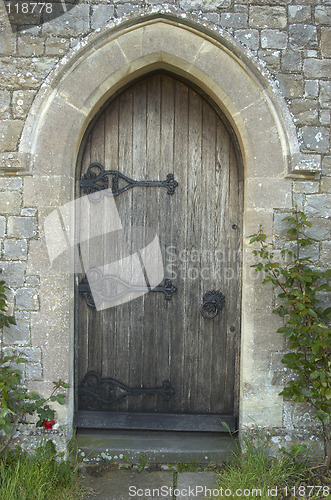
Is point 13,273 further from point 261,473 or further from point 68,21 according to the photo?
point 261,473

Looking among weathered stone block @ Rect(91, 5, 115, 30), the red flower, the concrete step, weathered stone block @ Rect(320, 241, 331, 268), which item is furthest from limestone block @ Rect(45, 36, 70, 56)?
the concrete step

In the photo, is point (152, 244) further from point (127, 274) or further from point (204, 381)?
point (204, 381)

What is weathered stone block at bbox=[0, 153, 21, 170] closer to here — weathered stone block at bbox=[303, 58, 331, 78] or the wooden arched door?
the wooden arched door

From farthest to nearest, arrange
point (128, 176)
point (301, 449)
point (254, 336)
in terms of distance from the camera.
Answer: point (128, 176)
point (254, 336)
point (301, 449)

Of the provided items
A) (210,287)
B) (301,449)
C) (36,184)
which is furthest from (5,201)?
(301,449)

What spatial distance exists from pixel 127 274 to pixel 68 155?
0.98 metres

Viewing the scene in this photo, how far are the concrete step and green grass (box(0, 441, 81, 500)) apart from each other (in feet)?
0.72

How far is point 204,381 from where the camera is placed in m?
3.31

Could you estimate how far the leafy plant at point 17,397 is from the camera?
109 inches

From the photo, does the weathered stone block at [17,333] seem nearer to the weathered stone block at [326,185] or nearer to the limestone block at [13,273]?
the limestone block at [13,273]

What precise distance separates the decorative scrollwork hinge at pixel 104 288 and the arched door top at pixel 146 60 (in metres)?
0.82

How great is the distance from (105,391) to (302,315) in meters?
1.62

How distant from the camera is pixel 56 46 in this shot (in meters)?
2.90

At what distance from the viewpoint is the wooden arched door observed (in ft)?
10.6
